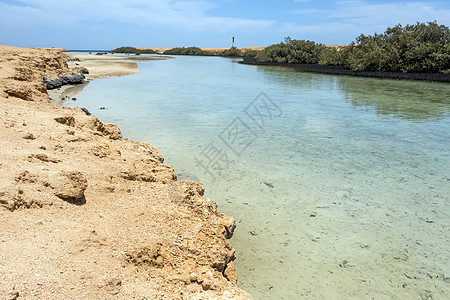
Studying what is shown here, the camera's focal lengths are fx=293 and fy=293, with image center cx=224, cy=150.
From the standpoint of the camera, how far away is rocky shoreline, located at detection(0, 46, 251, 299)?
1698mm

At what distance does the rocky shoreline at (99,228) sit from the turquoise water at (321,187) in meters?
0.55

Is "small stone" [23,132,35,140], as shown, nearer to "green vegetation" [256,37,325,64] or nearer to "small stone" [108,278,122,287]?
"small stone" [108,278,122,287]

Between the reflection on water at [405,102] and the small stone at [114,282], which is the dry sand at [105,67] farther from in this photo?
the small stone at [114,282]

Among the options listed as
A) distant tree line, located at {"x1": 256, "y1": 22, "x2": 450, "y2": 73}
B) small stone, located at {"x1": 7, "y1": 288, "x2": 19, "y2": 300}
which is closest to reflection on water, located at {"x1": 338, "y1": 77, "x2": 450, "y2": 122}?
distant tree line, located at {"x1": 256, "y1": 22, "x2": 450, "y2": 73}

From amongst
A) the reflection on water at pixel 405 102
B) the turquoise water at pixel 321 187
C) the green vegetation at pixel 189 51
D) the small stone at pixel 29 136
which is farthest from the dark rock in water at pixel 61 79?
the green vegetation at pixel 189 51

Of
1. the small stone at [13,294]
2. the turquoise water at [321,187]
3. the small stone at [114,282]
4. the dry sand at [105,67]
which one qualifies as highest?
the dry sand at [105,67]

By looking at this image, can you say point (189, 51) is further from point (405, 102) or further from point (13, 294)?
point (13, 294)

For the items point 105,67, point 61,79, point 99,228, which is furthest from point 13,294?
point 105,67

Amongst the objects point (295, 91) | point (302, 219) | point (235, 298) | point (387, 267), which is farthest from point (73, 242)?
point (295, 91)

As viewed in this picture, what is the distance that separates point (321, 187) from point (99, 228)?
3041mm

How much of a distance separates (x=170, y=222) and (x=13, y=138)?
212 centimetres

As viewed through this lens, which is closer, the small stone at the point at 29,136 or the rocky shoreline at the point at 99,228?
the rocky shoreline at the point at 99,228

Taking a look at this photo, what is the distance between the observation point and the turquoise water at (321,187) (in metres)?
2.62

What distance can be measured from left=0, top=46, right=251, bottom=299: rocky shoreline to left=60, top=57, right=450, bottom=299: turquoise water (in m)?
0.55
